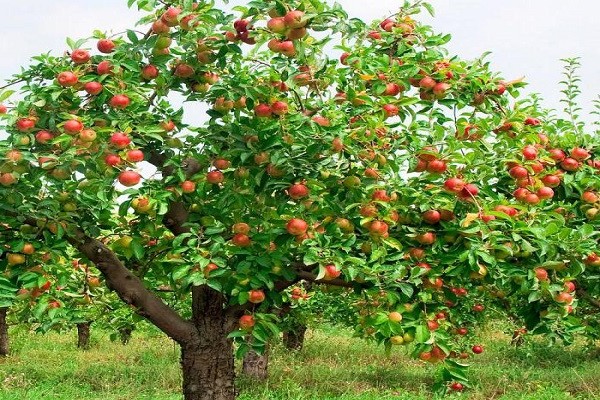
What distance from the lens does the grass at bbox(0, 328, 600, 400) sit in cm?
988

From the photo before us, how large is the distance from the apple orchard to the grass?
4911 mm

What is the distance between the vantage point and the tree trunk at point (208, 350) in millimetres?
5215

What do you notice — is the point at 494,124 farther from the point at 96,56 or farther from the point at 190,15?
the point at 96,56

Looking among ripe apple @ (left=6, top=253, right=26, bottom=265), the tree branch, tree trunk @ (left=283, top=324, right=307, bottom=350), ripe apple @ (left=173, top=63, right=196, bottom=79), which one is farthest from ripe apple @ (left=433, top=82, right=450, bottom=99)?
tree trunk @ (left=283, top=324, right=307, bottom=350)

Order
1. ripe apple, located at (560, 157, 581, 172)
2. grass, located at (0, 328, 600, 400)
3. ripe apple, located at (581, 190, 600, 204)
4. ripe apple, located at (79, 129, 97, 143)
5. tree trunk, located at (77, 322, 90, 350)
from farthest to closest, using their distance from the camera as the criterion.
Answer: tree trunk, located at (77, 322, 90, 350)
grass, located at (0, 328, 600, 400)
ripe apple, located at (560, 157, 581, 172)
ripe apple, located at (581, 190, 600, 204)
ripe apple, located at (79, 129, 97, 143)

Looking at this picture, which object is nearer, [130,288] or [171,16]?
[171,16]

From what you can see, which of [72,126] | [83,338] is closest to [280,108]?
[72,126]

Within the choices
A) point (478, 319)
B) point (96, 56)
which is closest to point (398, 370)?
point (478, 319)

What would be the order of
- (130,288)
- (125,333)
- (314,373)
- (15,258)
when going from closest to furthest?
(15,258)
(130,288)
(125,333)
(314,373)

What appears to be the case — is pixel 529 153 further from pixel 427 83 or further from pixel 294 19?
pixel 294 19

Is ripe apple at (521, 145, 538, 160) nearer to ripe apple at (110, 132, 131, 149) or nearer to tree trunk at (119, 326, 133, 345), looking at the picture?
ripe apple at (110, 132, 131, 149)

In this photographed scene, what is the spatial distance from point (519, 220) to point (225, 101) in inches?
71.8

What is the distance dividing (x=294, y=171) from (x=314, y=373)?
7854mm

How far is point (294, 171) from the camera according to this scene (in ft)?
13.2
